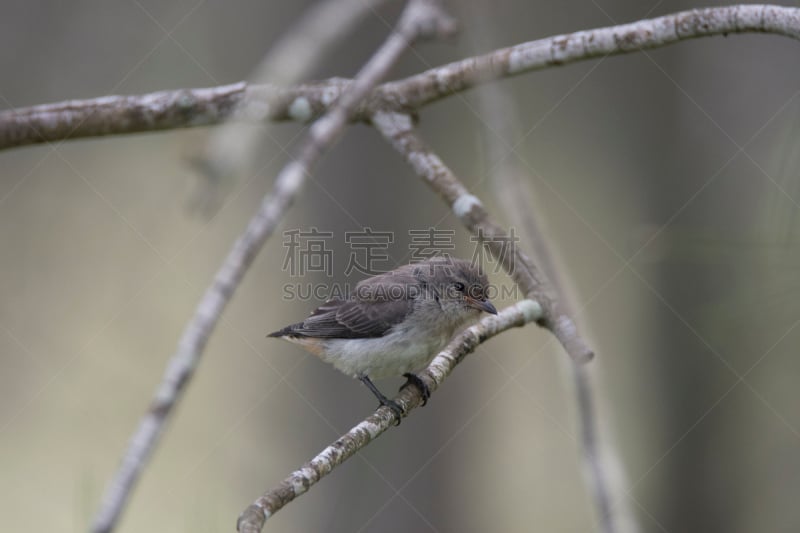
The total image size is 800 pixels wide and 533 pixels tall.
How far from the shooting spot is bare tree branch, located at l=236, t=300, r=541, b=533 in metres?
2.70

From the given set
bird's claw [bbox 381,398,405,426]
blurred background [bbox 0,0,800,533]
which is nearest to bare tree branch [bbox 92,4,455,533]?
bird's claw [bbox 381,398,405,426]

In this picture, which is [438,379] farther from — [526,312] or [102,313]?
[102,313]

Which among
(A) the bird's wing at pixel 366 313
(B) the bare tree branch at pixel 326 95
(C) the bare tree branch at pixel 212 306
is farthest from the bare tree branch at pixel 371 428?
(B) the bare tree branch at pixel 326 95

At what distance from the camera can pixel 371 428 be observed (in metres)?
3.54

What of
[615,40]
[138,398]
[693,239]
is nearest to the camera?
[693,239]

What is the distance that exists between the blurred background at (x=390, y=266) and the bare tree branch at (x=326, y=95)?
121 centimetres

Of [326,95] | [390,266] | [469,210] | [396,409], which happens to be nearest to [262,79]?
[326,95]

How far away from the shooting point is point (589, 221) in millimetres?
11023

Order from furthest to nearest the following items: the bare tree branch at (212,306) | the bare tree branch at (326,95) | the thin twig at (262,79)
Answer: the bare tree branch at (326,95), the thin twig at (262,79), the bare tree branch at (212,306)

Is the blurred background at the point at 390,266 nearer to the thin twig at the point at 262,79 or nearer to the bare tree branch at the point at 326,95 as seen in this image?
the bare tree branch at the point at 326,95

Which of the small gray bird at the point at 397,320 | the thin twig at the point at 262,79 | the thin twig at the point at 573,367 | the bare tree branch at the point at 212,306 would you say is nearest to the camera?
the bare tree branch at the point at 212,306

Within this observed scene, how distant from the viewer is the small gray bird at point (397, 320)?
15.0 ft

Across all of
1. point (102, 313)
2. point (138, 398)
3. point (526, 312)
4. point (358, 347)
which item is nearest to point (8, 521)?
point (138, 398)

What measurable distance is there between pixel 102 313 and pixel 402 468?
4.86 m
